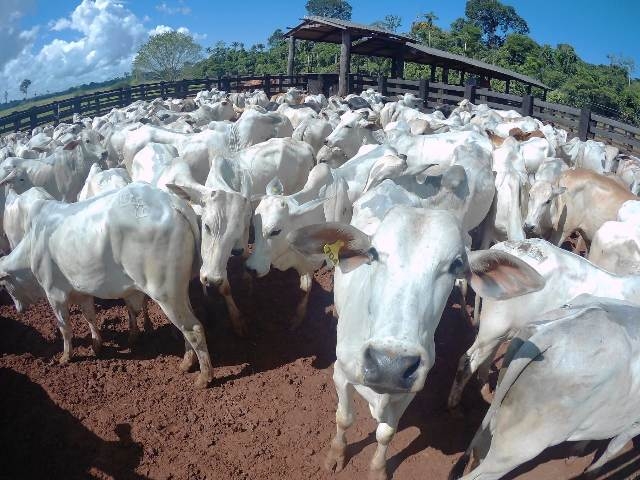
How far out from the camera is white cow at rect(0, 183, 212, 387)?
4848mm

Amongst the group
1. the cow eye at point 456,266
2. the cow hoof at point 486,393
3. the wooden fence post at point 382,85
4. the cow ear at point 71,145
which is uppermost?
the wooden fence post at point 382,85

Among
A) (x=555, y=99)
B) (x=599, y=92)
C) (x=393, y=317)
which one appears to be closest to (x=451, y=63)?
(x=555, y=99)

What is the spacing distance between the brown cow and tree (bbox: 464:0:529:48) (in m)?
69.2

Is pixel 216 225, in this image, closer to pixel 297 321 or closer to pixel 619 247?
pixel 297 321

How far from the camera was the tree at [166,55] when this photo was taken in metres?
57.6

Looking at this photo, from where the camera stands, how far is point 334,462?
438 cm

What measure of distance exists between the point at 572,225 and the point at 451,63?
2291 cm

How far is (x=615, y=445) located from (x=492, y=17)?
251 ft

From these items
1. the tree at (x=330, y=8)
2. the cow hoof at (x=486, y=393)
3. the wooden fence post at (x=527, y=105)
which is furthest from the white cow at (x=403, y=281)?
the tree at (x=330, y=8)

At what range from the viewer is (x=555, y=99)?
33.1 metres

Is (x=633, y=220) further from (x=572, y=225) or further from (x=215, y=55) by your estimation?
(x=215, y=55)

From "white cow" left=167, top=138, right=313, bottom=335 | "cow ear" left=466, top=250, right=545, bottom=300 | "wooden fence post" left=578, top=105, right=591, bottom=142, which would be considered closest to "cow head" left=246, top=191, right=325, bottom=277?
"white cow" left=167, top=138, right=313, bottom=335

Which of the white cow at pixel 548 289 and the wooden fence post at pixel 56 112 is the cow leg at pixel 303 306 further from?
the wooden fence post at pixel 56 112

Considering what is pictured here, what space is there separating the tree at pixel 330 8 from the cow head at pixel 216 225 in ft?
313
